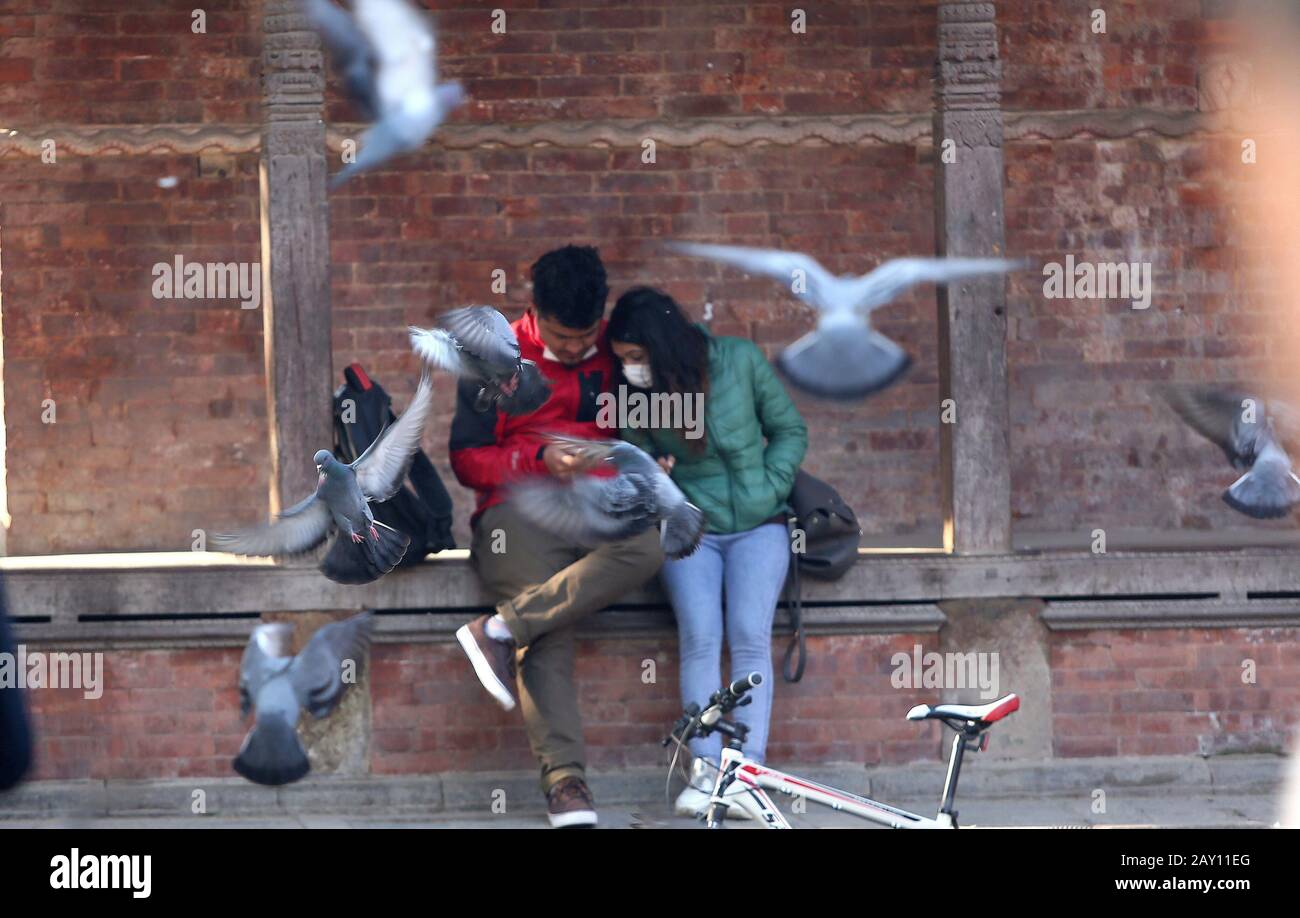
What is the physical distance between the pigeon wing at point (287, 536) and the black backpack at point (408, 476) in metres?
0.30

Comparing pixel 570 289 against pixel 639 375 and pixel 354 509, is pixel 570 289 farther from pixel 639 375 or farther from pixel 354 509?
pixel 354 509

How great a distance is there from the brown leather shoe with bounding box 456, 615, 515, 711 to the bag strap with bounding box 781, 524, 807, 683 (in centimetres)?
97

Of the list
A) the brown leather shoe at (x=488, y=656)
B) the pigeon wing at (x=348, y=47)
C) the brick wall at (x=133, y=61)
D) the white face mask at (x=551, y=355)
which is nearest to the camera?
the brown leather shoe at (x=488, y=656)

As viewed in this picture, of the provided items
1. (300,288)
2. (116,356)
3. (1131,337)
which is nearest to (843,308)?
(300,288)

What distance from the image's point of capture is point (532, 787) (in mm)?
6605

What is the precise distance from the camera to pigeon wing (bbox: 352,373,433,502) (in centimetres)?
612

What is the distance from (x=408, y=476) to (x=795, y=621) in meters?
1.41

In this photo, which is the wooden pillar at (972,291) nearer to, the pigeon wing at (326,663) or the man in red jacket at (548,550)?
the man in red jacket at (548,550)

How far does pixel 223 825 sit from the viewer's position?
21.2 feet

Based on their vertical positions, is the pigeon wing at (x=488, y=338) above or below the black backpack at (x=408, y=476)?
above

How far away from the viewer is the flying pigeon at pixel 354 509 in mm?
6074

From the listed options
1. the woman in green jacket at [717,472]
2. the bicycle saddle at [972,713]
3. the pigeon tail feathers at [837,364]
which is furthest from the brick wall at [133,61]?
the bicycle saddle at [972,713]

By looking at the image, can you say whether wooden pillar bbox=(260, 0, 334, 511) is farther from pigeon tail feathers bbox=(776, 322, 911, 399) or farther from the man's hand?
pigeon tail feathers bbox=(776, 322, 911, 399)

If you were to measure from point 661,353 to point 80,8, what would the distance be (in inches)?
187
